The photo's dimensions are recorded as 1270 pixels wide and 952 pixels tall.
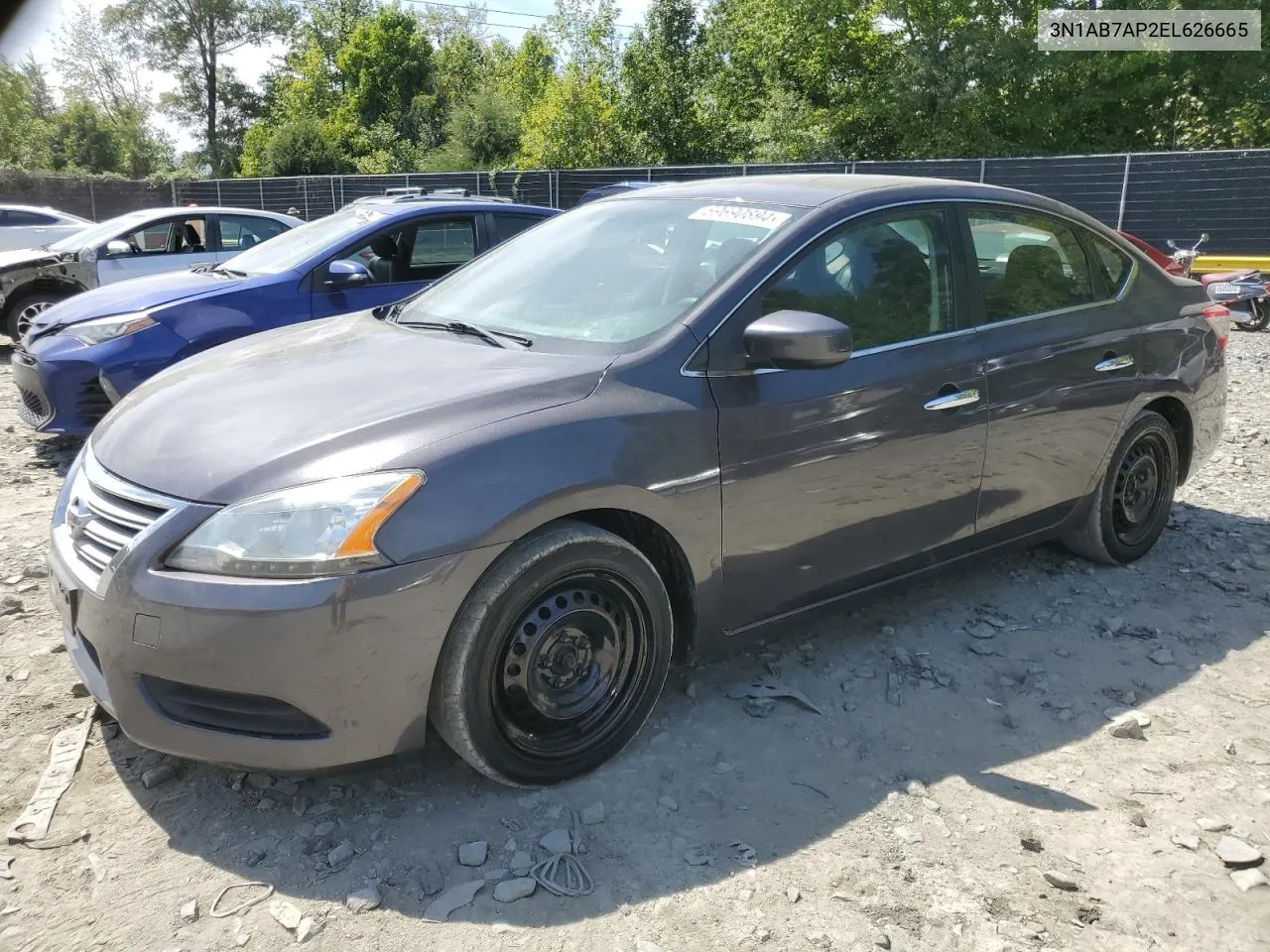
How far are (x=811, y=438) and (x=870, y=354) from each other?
0.43 meters

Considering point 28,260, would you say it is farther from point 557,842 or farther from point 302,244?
point 557,842

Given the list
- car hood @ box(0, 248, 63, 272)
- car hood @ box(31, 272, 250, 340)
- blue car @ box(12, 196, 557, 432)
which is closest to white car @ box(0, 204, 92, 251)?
car hood @ box(0, 248, 63, 272)

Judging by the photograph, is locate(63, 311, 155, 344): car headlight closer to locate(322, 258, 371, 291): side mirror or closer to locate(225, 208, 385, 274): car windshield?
locate(225, 208, 385, 274): car windshield

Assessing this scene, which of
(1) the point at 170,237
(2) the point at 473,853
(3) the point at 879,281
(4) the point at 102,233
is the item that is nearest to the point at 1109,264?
(3) the point at 879,281

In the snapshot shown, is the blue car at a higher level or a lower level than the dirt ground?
higher

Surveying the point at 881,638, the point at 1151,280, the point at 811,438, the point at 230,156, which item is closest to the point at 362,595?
the point at 811,438

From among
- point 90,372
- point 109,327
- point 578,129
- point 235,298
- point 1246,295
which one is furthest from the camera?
point 578,129

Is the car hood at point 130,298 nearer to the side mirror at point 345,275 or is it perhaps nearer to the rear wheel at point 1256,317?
the side mirror at point 345,275

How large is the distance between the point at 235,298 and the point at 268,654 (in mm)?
4295

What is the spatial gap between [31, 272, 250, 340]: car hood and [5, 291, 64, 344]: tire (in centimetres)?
431

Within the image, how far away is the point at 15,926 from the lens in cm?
235

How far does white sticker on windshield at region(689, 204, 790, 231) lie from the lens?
11.4ft

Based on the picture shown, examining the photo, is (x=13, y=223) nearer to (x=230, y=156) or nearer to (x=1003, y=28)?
(x=1003, y=28)

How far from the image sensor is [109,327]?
590cm
